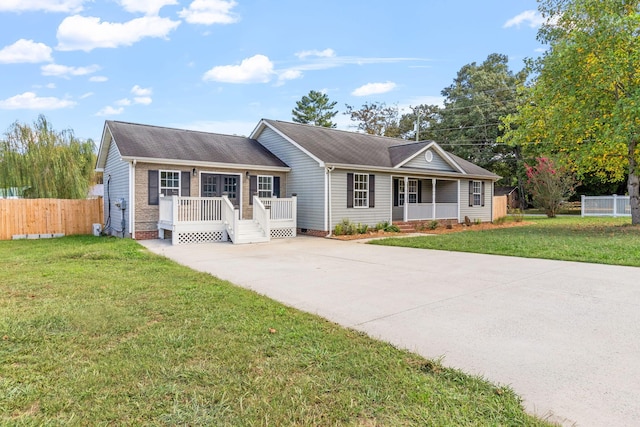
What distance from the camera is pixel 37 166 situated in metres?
19.1

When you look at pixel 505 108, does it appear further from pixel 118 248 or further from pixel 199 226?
pixel 118 248

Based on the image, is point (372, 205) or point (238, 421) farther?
point (372, 205)

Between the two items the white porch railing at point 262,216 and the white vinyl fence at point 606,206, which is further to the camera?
the white vinyl fence at point 606,206

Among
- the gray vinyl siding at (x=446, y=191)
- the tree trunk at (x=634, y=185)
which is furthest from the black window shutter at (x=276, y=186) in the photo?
the tree trunk at (x=634, y=185)

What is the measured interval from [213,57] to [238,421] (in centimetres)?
1823

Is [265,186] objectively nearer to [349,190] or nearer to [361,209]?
[349,190]

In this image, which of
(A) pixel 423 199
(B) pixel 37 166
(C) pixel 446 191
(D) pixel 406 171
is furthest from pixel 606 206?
(B) pixel 37 166

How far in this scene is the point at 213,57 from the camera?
1773 cm

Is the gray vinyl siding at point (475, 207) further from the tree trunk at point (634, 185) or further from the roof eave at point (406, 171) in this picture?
the tree trunk at point (634, 185)

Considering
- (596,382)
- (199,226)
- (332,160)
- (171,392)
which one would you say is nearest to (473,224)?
(332,160)

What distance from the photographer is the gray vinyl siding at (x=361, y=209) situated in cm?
1458

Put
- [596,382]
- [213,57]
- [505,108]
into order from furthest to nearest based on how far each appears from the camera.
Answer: [505,108]
[213,57]
[596,382]

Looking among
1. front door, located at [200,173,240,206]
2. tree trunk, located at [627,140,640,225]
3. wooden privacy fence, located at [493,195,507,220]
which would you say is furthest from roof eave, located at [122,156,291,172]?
wooden privacy fence, located at [493,195,507,220]

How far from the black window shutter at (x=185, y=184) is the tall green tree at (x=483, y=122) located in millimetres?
30019
